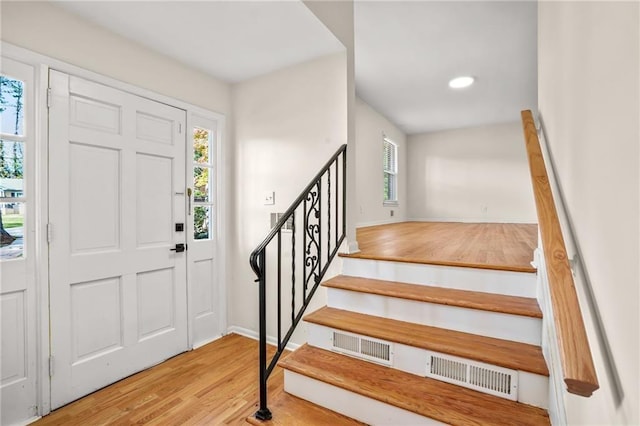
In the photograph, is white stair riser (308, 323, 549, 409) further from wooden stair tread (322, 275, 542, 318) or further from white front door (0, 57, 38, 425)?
white front door (0, 57, 38, 425)

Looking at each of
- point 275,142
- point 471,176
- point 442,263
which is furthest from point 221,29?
point 471,176

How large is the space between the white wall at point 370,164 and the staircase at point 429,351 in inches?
118

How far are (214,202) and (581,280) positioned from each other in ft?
9.23

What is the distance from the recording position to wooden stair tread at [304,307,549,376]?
1.49m

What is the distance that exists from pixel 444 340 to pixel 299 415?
2.89 ft

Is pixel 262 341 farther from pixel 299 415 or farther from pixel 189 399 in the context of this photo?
pixel 189 399

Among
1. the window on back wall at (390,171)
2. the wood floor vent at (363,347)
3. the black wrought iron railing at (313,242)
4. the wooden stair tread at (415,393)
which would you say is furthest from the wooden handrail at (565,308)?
the window on back wall at (390,171)

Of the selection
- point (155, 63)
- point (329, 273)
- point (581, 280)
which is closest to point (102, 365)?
point (329, 273)

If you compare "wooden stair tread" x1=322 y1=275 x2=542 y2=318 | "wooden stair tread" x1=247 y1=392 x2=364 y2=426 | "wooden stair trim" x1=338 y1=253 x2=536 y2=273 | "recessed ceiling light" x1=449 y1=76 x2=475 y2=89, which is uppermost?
"recessed ceiling light" x1=449 y1=76 x2=475 y2=89

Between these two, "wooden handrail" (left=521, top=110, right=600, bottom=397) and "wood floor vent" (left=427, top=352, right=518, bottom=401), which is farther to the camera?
"wood floor vent" (left=427, top=352, right=518, bottom=401)

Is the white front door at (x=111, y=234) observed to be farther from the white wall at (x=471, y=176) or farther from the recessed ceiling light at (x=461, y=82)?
the white wall at (x=471, y=176)

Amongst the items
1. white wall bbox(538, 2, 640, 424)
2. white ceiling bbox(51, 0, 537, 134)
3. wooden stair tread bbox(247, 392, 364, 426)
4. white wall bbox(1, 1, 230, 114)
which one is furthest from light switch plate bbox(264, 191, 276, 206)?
white wall bbox(538, 2, 640, 424)

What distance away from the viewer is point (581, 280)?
0.93 m

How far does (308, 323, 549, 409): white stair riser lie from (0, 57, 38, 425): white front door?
1.72 m
